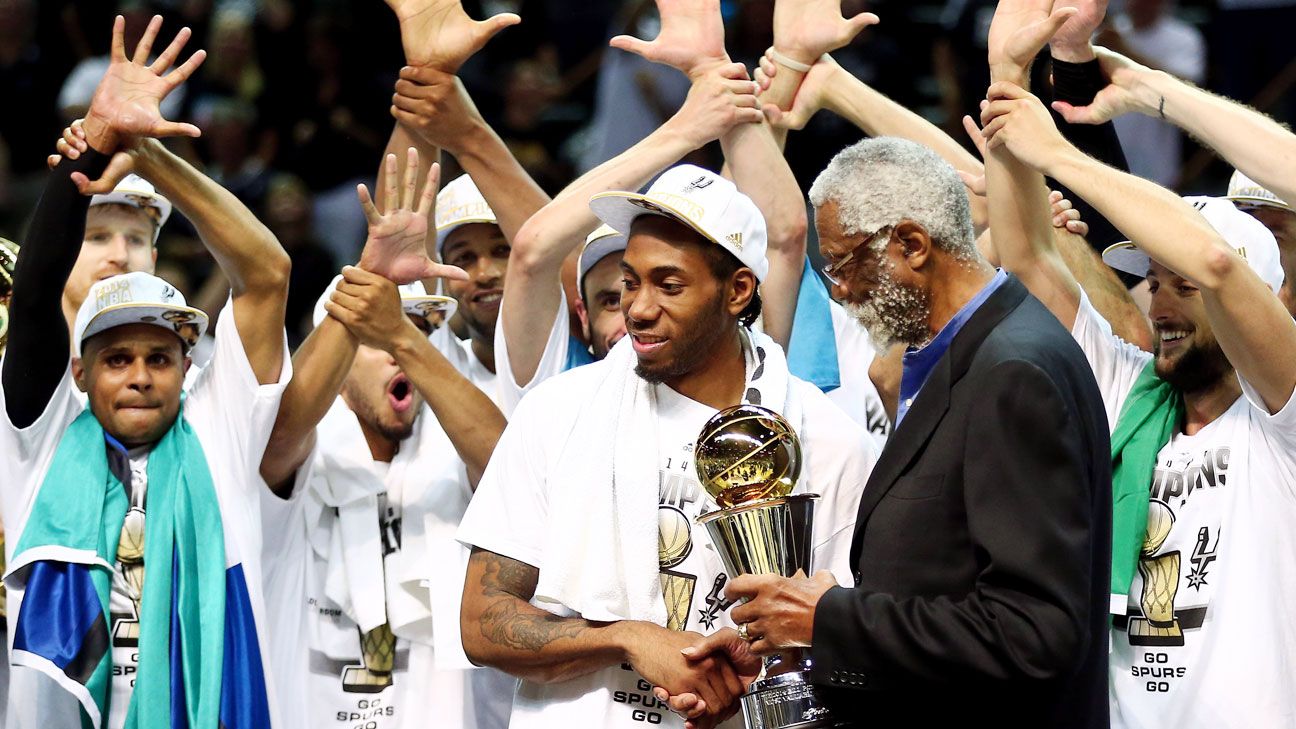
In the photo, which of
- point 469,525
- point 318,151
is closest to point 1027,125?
point 469,525

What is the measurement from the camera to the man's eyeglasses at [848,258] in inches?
119

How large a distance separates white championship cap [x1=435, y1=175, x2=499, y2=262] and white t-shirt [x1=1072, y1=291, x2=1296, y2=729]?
208 centimetres

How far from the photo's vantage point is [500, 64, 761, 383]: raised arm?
411 cm

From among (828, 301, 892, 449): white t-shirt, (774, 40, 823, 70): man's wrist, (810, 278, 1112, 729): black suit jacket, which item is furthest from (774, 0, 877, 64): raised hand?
(810, 278, 1112, 729): black suit jacket

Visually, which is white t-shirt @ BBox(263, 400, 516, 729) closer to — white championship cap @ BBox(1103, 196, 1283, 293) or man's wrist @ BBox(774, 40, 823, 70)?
man's wrist @ BBox(774, 40, 823, 70)

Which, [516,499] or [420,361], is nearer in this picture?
[516,499]

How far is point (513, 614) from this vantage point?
132 inches

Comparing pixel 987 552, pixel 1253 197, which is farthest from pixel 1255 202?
pixel 987 552

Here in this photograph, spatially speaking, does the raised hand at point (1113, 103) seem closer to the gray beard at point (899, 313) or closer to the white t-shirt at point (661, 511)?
the white t-shirt at point (661, 511)

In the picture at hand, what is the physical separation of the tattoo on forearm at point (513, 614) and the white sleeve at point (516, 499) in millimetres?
26

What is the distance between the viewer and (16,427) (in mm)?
4141

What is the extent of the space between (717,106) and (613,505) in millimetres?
1284

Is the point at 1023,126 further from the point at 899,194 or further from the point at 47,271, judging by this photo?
the point at 47,271

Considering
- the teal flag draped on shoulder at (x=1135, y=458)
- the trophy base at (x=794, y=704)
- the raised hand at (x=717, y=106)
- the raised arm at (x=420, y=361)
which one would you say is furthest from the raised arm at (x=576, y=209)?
the trophy base at (x=794, y=704)
